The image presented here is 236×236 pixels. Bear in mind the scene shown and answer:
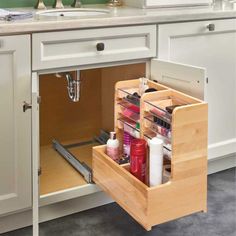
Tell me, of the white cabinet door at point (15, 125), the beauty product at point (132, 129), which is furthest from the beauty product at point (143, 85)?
the white cabinet door at point (15, 125)

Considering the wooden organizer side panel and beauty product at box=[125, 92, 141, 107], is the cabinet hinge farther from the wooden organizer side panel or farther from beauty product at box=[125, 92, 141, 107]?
the wooden organizer side panel

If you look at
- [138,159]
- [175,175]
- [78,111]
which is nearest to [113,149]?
[138,159]

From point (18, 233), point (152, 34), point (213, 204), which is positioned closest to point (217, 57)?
point (152, 34)

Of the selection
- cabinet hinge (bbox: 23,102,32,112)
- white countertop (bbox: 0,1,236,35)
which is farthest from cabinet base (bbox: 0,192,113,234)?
white countertop (bbox: 0,1,236,35)

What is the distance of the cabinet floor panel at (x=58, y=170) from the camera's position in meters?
2.10

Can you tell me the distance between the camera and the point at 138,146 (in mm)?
1757

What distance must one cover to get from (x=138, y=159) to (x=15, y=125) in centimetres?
49

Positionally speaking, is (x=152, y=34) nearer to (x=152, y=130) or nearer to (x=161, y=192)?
(x=152, y=130)

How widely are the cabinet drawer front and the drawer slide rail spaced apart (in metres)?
0.50

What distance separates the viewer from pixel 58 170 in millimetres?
2268

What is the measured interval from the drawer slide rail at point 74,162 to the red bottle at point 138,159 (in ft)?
1.29

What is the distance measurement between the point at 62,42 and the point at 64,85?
0.65 metres

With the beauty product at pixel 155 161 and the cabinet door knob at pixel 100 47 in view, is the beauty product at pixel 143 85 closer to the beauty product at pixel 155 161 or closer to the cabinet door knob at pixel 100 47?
the cabinet door knob at pixel 100 47

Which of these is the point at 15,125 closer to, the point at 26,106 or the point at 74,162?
the point at 26,106
